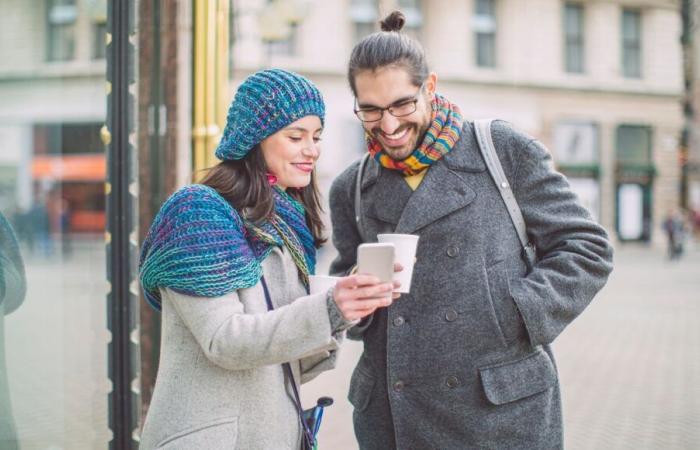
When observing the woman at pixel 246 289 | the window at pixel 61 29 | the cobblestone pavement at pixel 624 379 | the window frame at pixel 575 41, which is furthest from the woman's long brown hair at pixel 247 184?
the window frame at pixel 575 41

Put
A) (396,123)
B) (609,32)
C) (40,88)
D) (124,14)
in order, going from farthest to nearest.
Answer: (609,32) → (40,88) → (124,14) → (396,123)

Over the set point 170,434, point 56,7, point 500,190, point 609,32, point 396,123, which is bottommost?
point 170,434

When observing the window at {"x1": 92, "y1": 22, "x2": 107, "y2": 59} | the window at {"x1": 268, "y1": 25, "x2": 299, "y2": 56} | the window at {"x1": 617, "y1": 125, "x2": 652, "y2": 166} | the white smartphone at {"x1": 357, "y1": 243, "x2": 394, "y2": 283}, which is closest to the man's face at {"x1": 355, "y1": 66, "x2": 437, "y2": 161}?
the white smartphone at {"x1": 357, "y1": 243, "x2": 394, "y2": 283}

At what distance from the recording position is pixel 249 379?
190 centimetres

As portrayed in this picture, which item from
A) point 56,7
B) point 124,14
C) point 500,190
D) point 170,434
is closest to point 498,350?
point 500,190

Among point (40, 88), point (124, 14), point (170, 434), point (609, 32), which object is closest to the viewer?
point (170, 434)

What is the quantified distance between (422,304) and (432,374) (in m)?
0.22

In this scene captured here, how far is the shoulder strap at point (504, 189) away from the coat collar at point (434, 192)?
29 mm

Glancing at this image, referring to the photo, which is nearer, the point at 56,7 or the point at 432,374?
the point at 432,374

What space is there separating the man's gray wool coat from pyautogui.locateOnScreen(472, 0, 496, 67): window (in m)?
22.3

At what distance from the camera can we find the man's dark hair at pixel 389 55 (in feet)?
7.11

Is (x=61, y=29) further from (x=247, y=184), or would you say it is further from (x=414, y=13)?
(x=414, y=13)

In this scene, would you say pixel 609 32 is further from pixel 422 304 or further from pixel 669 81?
pixel 422 304

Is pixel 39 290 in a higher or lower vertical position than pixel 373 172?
lower
